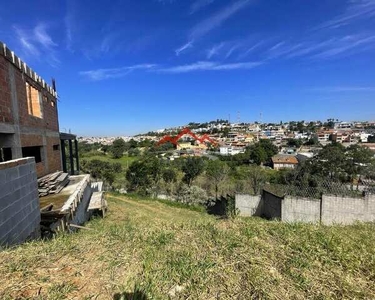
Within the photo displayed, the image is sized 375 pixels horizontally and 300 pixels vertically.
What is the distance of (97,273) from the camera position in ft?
7.32

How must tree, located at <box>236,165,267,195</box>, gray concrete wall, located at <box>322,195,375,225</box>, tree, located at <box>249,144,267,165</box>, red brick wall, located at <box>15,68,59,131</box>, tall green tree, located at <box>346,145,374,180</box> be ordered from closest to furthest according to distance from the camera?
red brick wall, located at <box>15,68,59,131</box>
gray concrete wall, located at <box>322,195,375,225</box>
tree, located at <box>236,165,267,195</box>
tall green tree, located at <box>346,145,374,180</box>
tree, located at <box>249,144,267,165</box>

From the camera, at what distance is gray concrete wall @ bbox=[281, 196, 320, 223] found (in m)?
9.25

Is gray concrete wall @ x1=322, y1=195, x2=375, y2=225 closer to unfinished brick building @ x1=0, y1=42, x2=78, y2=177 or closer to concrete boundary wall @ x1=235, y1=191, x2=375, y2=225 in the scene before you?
concrete boundary wall @ x1=235, y1=191, x2=375, y2=225

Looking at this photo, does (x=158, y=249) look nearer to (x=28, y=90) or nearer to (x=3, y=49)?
(x=3, y=49)

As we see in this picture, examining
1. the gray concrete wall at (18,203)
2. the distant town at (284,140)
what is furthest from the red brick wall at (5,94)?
the distant town at (284,140)

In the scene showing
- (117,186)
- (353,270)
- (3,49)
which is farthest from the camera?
(117,186)

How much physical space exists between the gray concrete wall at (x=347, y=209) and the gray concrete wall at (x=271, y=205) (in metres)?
1.59

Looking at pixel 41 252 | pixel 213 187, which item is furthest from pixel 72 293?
pixel 213 187

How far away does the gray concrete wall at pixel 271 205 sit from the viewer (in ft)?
32.8

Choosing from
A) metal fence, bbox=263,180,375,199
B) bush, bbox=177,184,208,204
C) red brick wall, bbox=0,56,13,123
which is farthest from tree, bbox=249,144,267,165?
red brick wall, bbox=0,56,13,123

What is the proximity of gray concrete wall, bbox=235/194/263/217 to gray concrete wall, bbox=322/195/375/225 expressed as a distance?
2900mm

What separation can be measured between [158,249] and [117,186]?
24884mm

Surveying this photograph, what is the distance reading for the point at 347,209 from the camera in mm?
8828

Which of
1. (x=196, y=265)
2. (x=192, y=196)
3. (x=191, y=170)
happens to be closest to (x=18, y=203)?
(x=196, y=265)
